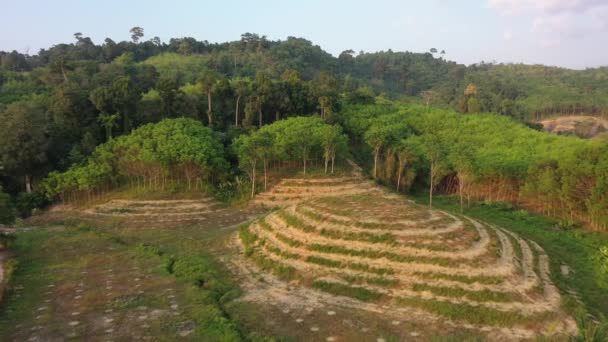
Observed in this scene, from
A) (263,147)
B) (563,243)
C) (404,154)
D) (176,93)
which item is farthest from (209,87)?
(563,243)

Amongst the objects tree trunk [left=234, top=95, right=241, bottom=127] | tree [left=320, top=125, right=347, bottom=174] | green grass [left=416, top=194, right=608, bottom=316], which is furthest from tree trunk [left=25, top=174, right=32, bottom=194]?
green grass [left=416, top=194, right=608, bottom=316]

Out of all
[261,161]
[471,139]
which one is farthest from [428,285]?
[471,139]

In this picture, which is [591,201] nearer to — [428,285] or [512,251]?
[512,251]

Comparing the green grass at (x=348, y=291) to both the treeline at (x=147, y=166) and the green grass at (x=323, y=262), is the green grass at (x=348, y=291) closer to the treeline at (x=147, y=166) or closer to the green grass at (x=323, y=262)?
the green grass at (x=323, y=262)

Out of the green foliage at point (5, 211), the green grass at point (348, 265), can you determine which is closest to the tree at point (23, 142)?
the green foliage at point (5, 211)

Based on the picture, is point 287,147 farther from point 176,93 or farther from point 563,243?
point 563,243

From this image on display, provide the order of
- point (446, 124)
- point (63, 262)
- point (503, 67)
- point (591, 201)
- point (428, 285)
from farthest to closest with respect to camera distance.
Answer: point (503, 67), point (446, 124), point (591, 201), point (63, 262), point (428, 285)

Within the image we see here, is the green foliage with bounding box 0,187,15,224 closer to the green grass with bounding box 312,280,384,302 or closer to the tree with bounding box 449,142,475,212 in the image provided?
the green grass with bounding box 312,280,384,302
